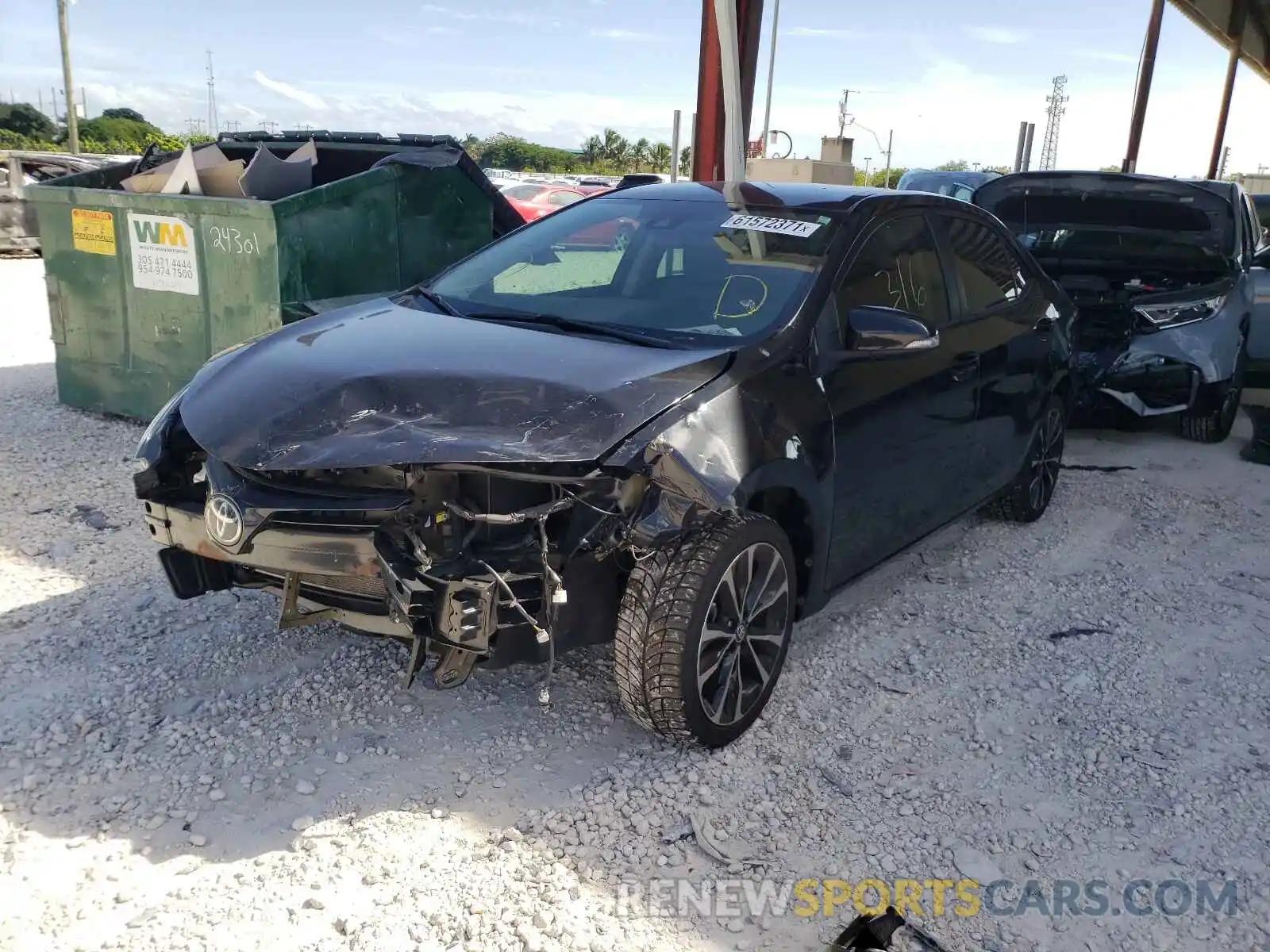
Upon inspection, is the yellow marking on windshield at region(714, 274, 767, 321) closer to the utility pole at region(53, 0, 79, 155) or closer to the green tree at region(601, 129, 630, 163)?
the utility pole at region(53, 0, 79, 155)

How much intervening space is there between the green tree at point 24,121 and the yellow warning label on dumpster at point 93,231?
A: 247 feet

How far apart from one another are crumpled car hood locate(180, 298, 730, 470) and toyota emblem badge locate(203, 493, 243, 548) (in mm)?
126

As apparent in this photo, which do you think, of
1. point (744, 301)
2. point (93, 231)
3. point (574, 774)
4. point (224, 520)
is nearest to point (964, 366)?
point (744, 301)

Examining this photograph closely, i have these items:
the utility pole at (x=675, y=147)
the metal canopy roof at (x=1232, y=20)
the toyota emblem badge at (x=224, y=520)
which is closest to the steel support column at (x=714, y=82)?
the utility pole at (x=675, y=147)

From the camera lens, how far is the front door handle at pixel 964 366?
4059 mm

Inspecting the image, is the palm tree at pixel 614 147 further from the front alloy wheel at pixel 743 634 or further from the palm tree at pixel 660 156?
the front alloy wheel at pixel 743 634

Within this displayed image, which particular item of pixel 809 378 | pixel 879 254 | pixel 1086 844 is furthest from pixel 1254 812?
pixel 879 254

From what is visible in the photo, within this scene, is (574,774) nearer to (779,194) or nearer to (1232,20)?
(779,194)

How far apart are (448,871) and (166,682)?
1.39 metres

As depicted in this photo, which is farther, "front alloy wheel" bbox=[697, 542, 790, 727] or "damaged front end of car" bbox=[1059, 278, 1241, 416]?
"damaged front end of car" bbox=[1059, 278, 1241, 416]

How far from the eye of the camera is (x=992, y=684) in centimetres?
368

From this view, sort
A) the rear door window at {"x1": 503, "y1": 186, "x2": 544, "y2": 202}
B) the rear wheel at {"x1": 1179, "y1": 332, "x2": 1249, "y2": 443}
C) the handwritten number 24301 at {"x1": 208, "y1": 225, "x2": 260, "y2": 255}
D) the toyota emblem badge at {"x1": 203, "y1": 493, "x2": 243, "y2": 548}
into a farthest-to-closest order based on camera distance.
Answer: the rear door window at {"x1": 503, "y1": 186, "x2": 544, "y2": 202} < the rear wheel at {"x1": 1179, "y1": 332, "x2": 1249, "y2": 443} < the handwritten number 24301 at {"x1": 208, "y1": 225, "x2": 260, "y2": 255} < the toyota emblem badge at {"x1": 203, "y1": 493, "x2": 243, "y2": 548}

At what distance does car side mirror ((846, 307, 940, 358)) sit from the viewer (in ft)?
11.1

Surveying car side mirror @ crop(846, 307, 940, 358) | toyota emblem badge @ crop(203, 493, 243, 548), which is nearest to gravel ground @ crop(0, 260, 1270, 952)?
toyota emblem badge @ crop(203, 493, 243, 548)
